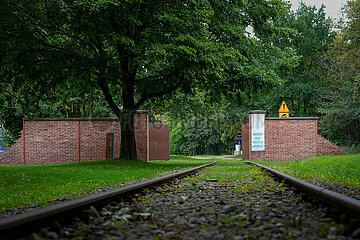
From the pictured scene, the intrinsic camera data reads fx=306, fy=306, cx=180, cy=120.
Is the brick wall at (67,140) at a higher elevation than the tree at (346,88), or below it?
below

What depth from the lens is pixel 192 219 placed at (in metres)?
2.98

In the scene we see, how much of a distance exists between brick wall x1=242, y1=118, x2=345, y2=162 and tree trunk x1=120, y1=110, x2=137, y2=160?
8.96 meters

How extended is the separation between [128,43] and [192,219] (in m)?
9.47

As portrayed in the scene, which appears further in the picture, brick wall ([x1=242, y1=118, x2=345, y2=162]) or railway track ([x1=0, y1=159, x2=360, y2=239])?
brick wall ([x1=242, y1=118, x2=345, y2=162])

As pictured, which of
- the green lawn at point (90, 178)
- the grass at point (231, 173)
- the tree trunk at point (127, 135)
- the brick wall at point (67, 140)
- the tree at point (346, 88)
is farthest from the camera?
the tree at point (346, 88)

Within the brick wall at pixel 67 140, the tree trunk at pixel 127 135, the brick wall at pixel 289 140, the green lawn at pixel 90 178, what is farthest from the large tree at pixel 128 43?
the brick wall at pixel 289 140

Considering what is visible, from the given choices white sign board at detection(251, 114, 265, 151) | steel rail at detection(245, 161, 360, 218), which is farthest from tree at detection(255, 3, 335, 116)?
steel rail at detection(245, 161, 360, 218)

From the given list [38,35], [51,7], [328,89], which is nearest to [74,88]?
[38,35]

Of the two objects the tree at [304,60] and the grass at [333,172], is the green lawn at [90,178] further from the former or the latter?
the tree at [304,60]

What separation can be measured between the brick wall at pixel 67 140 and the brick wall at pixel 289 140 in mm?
7892

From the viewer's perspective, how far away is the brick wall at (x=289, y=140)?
20641mm

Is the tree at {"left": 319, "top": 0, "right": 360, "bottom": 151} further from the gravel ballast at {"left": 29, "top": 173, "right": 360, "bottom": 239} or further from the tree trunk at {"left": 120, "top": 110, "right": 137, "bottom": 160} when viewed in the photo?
the gravel ballast at {"left": 29, "top": 173, "right": 360, "bottom": 239}

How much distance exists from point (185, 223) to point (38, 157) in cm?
1932

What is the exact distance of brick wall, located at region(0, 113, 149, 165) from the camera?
64.5 feet
